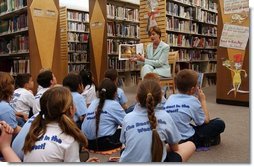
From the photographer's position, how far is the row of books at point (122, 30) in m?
5.87

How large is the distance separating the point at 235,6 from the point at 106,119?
2.31 m

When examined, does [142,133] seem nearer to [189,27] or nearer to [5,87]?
[5,87]

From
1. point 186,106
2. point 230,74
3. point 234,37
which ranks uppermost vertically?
point 234,37

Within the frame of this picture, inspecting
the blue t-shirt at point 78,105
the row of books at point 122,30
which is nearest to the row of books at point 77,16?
the row of books at point 122,30

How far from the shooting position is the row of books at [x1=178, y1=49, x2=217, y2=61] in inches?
231

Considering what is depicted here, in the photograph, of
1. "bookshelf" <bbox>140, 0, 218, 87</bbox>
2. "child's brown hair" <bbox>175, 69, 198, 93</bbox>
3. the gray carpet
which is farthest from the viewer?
"bookshelf" <bbox>140, 0, 218, 87</bbox>

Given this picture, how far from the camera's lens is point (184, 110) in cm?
197

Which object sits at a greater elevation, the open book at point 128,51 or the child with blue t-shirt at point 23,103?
the open book at point 128,51

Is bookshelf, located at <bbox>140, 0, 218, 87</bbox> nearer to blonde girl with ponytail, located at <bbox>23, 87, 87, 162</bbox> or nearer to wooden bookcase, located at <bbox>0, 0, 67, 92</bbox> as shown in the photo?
wooden bookcase, located at <bbox>0, 0, 67, 92</bbox>

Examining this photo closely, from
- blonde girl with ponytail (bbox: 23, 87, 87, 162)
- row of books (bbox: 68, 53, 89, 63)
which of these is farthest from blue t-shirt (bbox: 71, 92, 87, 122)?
row of books (bbox: 68, 53, 89, 63)

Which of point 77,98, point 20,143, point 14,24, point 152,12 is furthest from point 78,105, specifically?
point 152,12

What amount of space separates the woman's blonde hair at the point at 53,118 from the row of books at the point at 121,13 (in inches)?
180

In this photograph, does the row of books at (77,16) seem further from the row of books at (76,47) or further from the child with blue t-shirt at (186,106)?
the child with blue t-shirt at (186,106)

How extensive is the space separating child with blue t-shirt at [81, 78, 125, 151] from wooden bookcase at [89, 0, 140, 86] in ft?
11.7
